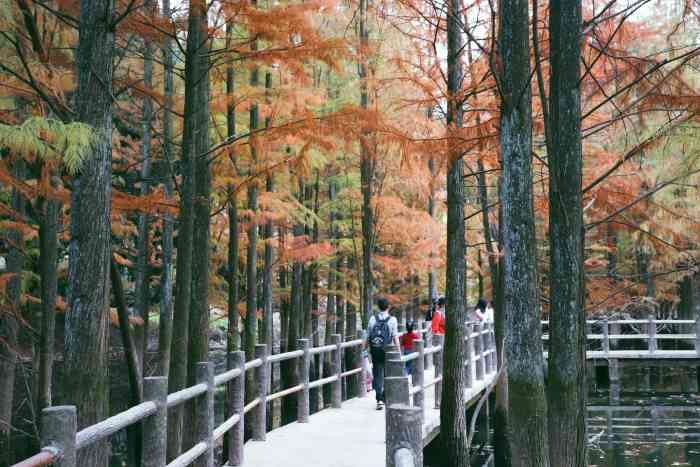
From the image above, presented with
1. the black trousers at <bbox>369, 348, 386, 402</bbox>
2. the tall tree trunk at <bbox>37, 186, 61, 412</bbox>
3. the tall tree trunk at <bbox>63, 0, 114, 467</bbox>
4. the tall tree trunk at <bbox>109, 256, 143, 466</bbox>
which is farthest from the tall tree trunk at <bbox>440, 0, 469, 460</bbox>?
the tall tree trunk at <bbox>37, 186, 61, 412</bbox>

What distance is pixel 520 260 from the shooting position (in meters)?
7.09

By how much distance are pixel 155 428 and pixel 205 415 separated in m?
1.60

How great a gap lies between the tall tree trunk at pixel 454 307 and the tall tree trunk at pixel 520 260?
395cm

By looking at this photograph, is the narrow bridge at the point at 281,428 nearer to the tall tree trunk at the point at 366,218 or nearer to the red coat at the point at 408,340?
the red coat at the point at 408,340

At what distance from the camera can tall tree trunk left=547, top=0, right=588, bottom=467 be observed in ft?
24.7

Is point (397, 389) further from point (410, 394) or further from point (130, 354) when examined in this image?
point (130, 354)

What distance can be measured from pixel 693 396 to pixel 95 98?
77.6ft

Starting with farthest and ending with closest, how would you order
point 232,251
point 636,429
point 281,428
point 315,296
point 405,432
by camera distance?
point 315,296 → point 636,429 → point 232,251 → point 281,428 → point 405,432

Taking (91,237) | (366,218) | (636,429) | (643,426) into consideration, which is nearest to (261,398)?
(91,237)

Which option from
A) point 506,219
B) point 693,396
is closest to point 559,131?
point 506,219

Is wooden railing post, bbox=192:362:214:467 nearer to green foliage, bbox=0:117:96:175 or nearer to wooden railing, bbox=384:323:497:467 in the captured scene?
wooden railing, bbox=384:323:497:467

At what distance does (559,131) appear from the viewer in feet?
25.1

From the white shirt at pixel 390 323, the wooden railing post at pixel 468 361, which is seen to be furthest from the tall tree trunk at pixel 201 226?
the wooden railing post at pixel 468 361

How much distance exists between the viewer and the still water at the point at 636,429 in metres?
15.9
